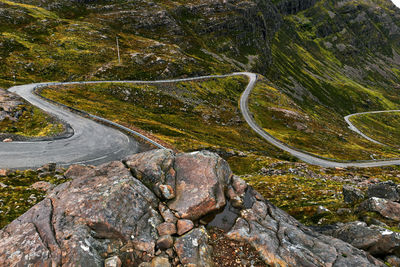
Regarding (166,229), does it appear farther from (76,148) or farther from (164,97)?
(164,97)

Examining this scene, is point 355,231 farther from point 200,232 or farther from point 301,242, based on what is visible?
point 200,232

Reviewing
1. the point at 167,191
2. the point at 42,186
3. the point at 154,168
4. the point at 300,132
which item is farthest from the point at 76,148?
the point at 300,132

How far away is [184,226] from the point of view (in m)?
11.4

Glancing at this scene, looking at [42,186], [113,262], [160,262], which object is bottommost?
[42,186]

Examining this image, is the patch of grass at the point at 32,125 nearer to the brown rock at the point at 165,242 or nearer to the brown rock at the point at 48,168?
the brown rock at the point at 48,168

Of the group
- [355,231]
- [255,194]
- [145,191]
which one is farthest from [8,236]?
[355,231]

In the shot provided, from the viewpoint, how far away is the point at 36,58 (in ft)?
278

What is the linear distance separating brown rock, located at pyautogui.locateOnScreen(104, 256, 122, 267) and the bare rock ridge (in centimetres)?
4

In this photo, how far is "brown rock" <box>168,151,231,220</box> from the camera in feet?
41.0

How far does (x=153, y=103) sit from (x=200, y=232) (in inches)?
2824

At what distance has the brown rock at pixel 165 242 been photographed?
10445 mm

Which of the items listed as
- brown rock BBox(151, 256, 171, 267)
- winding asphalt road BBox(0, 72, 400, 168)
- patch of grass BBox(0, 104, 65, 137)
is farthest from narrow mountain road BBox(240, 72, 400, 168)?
patch of grass BBox(0, 104, 65, 137)

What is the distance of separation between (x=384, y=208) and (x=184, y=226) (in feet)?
54.2

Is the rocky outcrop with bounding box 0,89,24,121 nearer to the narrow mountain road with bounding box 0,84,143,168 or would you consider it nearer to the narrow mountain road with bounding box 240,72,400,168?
the narrow mountain road with bounding box 0,84,143,168
